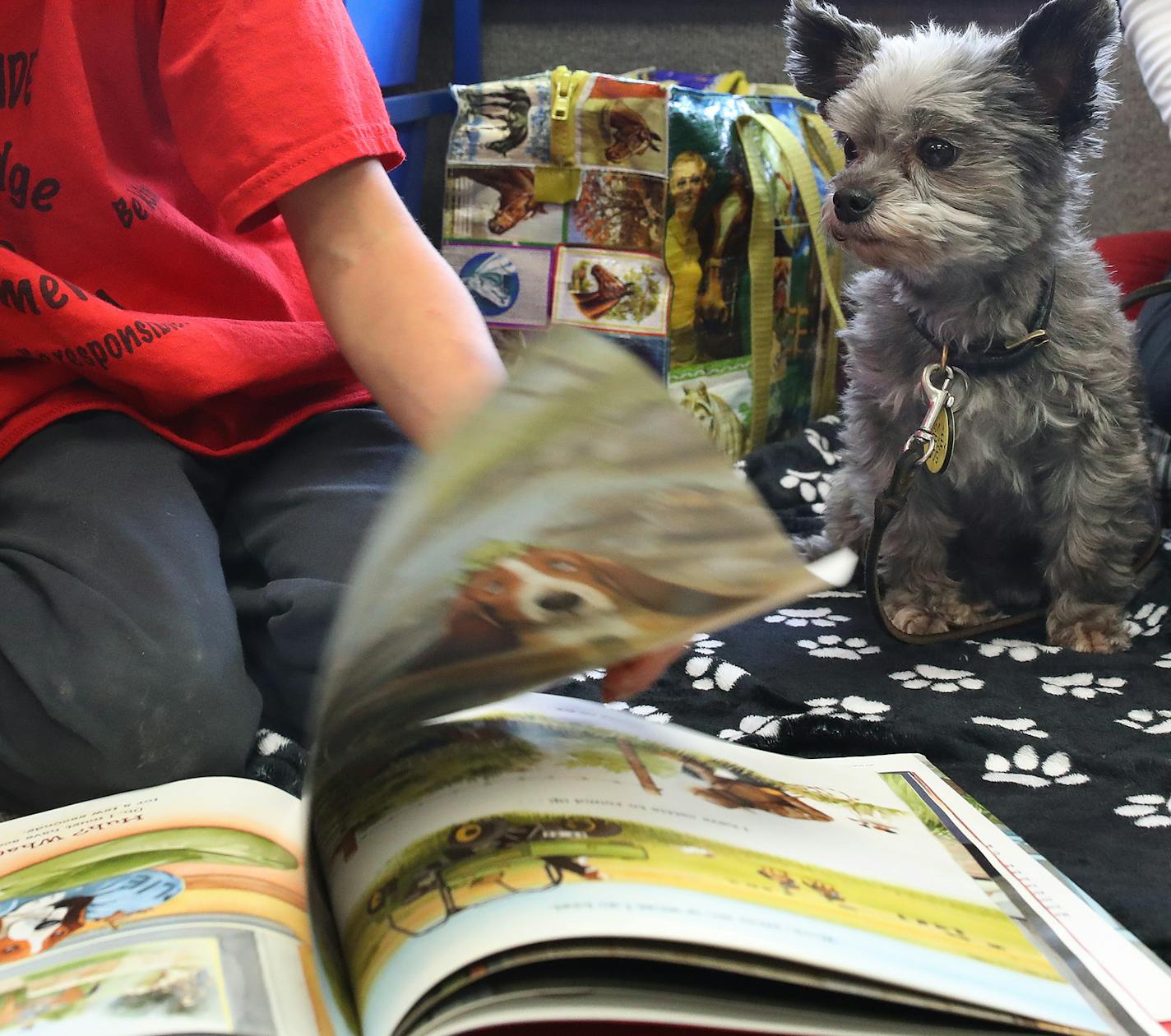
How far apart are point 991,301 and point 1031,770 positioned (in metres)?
0.40

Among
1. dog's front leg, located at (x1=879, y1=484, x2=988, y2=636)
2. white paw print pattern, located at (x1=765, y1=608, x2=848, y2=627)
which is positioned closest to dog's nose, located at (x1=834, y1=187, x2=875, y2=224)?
dog's front leg, located at (x1=879, y1=484, x2=988, y2=636)

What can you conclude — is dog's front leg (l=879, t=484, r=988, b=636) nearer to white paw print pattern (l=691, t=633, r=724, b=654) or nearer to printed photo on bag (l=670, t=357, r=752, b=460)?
white paw print pattern (l=691, t=633, r=724, b=654)

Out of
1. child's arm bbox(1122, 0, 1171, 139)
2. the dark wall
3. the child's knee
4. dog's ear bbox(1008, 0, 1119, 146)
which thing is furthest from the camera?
the dark wall

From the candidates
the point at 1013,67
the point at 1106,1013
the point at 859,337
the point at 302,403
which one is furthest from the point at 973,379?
the point at 1106,1013

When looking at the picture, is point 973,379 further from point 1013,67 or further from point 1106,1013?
point 1106,1013

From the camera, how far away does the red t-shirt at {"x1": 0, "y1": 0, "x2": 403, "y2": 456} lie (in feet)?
2.08

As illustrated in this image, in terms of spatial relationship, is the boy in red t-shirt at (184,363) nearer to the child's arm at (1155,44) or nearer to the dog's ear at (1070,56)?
the dog's ear at (1070,56)

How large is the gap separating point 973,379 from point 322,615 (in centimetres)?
56

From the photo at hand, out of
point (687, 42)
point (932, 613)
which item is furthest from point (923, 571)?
point (687, 42)

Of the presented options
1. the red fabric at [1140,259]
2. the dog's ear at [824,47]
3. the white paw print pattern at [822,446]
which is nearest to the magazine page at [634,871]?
the dog's ear at [824,47]

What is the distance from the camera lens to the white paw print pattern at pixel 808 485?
1328mm

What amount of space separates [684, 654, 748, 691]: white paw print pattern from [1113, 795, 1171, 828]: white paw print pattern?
0.85ft

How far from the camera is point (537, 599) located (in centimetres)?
34

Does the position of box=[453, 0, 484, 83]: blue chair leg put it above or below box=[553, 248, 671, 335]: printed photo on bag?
above
